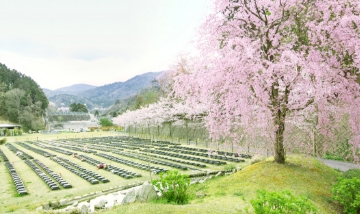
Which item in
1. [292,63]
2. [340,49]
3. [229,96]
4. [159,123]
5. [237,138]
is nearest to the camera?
[292,63]

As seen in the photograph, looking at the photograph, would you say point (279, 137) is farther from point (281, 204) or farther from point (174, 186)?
point (281, 204)

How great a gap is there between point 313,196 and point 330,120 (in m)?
3.33

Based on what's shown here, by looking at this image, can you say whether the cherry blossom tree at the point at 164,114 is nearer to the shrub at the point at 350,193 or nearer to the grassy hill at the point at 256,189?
the grassy hill at the point at 256,189

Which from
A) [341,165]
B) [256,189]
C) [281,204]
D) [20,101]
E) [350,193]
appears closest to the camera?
[281,204]

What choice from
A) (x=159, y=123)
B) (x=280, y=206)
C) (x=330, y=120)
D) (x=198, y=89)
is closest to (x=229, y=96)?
(x=198, y=89)

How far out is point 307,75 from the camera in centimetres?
920

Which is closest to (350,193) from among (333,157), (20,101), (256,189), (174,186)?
(256,189)

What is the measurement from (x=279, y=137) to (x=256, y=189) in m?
3.04

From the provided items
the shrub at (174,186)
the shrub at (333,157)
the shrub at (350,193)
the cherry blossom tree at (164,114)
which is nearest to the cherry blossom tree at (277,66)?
the shrub at (350,193)

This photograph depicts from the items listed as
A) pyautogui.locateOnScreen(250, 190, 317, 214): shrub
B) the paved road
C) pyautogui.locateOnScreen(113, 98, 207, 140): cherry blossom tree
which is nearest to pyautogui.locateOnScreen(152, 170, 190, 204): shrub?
pyautogui.locateOnScreen(250, 190, 317, 214): shrub

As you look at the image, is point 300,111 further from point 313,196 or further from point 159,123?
point 159,123

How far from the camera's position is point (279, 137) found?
11.6 metres

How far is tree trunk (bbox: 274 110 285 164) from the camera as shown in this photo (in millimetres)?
10766

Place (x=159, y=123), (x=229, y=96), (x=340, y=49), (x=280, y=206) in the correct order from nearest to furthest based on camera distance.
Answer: (x=280, y=206)
(x=340, y=49)
(x=229, y=96)
(x=159, y=123)
